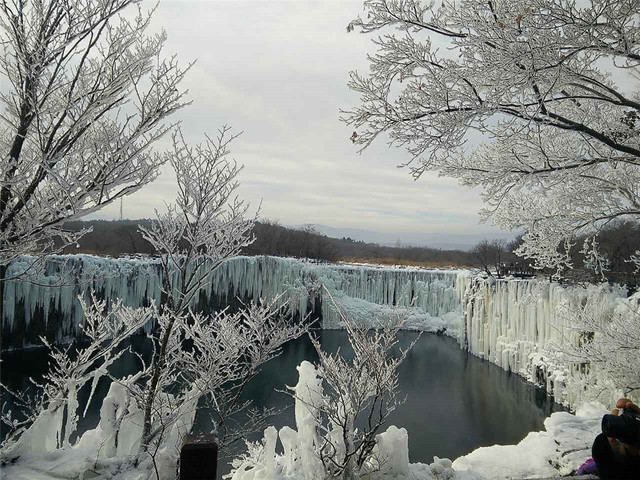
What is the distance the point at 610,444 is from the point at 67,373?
568cm

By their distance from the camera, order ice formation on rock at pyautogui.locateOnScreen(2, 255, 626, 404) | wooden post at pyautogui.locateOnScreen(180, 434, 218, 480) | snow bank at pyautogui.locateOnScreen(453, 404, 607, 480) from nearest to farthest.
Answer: wooden post at pyautogui.locateOnScreen(180, 434, 218, 480) → snow bank at pyautogui.locateOnScreen(453, 404, 607, 480) → ice formation on rock at pyautogui.locateOnScreen(2, 255, 626, 404)

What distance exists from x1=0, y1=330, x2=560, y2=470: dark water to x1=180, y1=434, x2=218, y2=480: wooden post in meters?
7.86

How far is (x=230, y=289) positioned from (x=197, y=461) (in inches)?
795

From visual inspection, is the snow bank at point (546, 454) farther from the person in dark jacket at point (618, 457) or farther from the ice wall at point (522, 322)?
the ice wall at point (522, 322)

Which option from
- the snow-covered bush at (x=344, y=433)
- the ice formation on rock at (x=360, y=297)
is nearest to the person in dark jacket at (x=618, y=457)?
the snow-covered bush at (x=344, y=433)

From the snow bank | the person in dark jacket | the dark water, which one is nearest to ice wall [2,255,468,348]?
the dark water

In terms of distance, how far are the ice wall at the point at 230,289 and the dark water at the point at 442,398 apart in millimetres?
1416

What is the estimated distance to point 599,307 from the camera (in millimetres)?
10641

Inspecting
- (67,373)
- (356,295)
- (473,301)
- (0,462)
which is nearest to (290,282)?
(356,295)

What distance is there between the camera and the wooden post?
2.26 metres

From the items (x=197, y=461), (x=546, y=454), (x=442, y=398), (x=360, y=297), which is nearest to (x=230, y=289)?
(x=360, y=297)

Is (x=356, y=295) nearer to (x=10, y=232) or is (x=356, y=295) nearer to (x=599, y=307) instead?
(x=599, y=307)

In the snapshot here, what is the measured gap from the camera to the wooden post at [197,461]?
226cm

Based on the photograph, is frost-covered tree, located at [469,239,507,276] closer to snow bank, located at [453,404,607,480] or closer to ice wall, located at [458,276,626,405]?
ice wall, located at [458,276,626,405]
